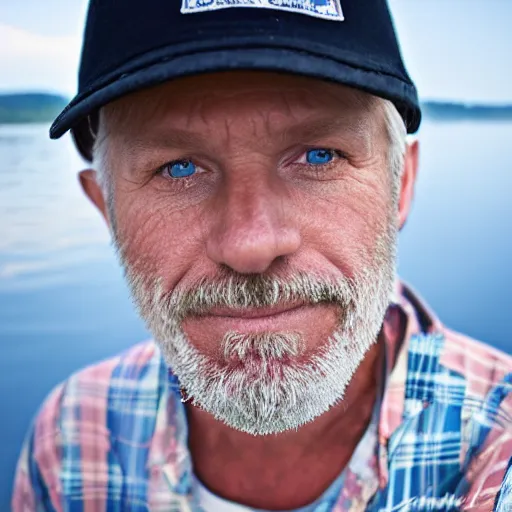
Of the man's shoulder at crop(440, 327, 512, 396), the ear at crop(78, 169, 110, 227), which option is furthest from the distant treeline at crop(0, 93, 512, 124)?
A: the man's shoulder at crop(440, 327, 512, 396)

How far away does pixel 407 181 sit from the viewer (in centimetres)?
141

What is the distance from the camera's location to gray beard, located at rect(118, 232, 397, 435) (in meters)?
1.09

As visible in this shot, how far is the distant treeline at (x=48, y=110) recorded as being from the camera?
6.12 feet

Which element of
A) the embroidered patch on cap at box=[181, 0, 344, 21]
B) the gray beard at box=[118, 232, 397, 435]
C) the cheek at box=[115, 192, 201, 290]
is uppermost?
the embroidered patch on cap at box=[181, 0, 344, 21]

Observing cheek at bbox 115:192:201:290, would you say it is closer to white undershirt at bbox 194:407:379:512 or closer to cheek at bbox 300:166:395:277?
cheek at bbox 300:166:395:277

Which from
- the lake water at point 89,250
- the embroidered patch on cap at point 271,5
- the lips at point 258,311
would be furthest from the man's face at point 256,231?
the lake water at point 89,250

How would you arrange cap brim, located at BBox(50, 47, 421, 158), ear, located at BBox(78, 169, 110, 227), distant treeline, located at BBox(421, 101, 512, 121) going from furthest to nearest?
distant treeline, located at BBox(421, 101, 512, 121) < ear, located at BBox(78, 169, 110, 227) < cap brim, located at BBox(50, 47, 421, 158)

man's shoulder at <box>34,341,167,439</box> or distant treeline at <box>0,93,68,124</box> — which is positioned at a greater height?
distant treeline at <box>0,93,68,124</box>

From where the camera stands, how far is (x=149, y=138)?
3.67 feet

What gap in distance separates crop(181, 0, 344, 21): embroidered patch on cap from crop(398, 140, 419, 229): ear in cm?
51

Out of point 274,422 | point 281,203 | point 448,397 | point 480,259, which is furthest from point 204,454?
point 480,259

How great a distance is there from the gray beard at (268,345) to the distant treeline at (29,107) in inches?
33.3

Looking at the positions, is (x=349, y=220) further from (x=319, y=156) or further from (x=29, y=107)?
(x=29, y=107)

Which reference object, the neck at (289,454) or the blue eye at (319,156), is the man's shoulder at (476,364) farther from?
the blue eye at (319,156)
